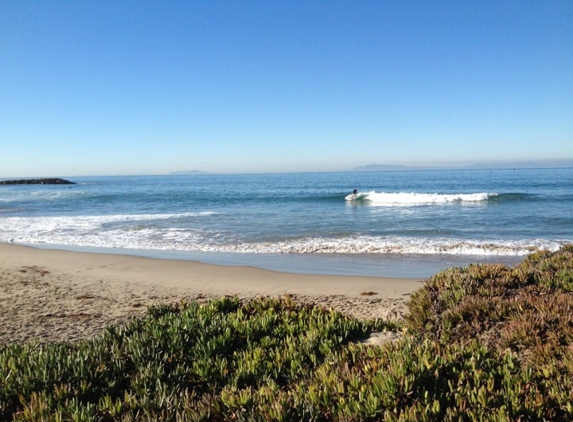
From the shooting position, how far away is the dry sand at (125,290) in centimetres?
674

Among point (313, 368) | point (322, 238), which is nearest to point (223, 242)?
point (322, 238)

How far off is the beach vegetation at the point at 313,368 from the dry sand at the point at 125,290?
852mm

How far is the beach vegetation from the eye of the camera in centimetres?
261

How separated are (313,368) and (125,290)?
22.3 feet

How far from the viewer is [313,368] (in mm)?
3416

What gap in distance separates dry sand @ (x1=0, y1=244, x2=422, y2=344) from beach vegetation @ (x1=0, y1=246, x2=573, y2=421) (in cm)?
85

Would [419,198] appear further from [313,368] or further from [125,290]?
[313,368]

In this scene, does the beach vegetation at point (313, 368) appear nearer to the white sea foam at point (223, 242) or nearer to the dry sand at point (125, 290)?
the dry sand at point (125, 290)

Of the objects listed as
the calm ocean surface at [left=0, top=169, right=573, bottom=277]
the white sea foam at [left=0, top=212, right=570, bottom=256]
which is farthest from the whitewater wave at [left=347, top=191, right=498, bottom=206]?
the white sea foam at [left=0, top=212, right=570, bottom=256]

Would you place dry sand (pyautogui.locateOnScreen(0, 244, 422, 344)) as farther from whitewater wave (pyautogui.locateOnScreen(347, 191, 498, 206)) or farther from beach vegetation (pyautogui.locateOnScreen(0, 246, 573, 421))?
whitewater wave (pyautogui.locateOnScreen(347, 191, 498, 206))

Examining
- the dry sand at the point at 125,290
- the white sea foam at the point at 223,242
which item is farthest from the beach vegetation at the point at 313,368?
the white sea foam at the point at 223,242

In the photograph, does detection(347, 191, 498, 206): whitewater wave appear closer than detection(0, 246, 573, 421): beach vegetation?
No

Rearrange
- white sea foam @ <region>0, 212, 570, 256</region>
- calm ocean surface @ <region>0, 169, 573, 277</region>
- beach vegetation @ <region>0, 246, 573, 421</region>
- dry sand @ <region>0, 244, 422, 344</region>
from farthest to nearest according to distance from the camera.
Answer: white sea foam @ <region>0, 212, 570, 256</region> < calm ocean surface @ <region>0, 169, 573, 277</region> < dry sand @ <region>0, 244, 422, 344</region> < beach vegetation @ <region>0, 246, 573, 421</region>

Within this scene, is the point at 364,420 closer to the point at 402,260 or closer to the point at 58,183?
the point at 402,260
